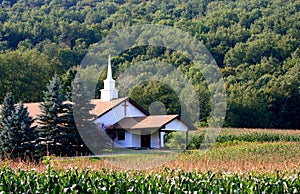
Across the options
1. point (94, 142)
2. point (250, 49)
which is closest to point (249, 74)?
point (250, 49)

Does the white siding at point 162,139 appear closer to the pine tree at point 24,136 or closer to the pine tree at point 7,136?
the pine tree at point 24,136

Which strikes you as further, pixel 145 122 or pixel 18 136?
pixel 145 122

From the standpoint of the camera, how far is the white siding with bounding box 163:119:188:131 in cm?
3766

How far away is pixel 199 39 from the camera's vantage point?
226 ft

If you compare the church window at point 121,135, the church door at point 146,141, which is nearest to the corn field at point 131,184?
the church window at point 121,135

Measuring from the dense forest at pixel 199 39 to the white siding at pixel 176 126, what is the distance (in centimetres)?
864

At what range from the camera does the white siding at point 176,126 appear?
37.7 meters

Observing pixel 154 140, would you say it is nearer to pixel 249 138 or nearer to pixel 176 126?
pixel 176 126

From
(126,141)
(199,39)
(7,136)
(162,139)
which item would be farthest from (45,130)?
(199,39)

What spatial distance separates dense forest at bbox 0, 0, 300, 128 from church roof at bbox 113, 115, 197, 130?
8.38 metres

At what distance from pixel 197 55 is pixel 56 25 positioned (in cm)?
3134

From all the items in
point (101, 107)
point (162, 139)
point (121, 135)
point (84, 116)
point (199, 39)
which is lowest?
point (162, 139)

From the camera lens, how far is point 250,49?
66.9m

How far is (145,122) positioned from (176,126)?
2.21 metres
